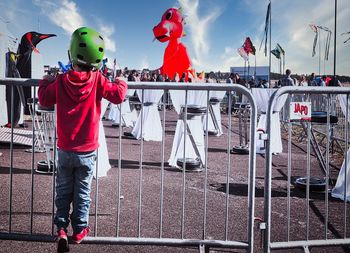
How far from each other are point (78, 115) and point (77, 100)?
12 centimetres

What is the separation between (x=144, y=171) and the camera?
6660 mm

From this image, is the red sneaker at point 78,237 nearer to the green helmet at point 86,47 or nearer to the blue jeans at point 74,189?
the blue jeans at point 74,189

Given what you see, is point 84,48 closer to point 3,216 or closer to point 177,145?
point 3,216

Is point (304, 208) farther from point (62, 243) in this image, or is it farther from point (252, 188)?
point (62, 243)

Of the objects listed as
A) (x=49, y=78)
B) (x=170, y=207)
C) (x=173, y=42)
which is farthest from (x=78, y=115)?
(x=173, y=42)

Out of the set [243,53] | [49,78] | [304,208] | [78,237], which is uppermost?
[243,53]

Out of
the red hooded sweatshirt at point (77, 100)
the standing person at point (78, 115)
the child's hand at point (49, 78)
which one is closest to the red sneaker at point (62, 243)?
the standing person at point (78, 115)

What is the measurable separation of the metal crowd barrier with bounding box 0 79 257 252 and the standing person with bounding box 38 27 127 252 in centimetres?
35

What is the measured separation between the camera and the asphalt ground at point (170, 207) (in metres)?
3.65

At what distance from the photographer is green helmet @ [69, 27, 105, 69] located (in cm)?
269

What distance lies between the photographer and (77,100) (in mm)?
2830

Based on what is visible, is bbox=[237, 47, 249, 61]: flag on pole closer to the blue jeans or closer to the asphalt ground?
the asphalt ground

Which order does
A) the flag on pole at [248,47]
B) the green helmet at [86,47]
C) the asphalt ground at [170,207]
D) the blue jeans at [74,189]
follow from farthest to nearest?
the flag on pole at [248,47] < the asphalt ground at [170,207] < the blue jeans at [74,189] < the green helmet at [86,47]

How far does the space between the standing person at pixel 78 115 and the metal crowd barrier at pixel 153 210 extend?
0.35 metres
